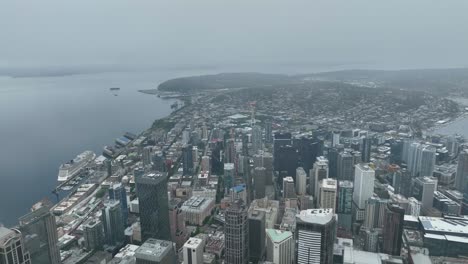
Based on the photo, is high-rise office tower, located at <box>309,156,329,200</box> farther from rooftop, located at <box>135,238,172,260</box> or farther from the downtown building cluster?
rooftop, located at <box>135,238,172,260</box>

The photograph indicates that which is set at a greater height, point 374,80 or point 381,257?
point 374,80

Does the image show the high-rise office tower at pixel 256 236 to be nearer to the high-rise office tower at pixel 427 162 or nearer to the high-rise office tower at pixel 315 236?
the high-rise office tower at pixel 315 236

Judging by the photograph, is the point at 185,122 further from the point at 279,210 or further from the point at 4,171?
the point at 279,210

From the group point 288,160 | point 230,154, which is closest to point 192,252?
point 288,160

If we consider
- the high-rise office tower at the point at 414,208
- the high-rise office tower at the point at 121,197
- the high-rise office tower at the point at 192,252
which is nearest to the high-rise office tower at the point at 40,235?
the high-rise office tower at the point at 192,252

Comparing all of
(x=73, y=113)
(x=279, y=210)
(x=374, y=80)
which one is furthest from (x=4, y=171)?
(x=374, y=80)

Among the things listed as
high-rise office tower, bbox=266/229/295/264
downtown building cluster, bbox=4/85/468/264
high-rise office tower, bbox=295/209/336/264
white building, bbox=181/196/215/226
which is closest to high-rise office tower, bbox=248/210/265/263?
downtown building cluster, bbox=4/85/468/264
